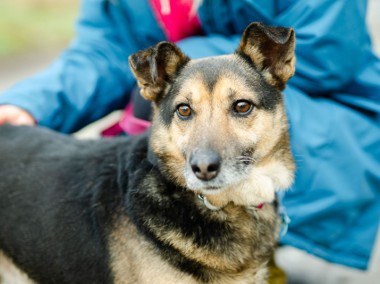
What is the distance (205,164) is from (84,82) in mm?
1679

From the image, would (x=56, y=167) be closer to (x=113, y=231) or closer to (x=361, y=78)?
(x=113, y=231)

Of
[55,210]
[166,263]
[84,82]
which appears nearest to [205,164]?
[166,263]

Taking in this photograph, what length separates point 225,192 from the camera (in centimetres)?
Answer: 271

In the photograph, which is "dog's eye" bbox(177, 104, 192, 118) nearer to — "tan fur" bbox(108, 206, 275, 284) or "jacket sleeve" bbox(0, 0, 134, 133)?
"tan fur" bbox(108, 206, 275, 284)

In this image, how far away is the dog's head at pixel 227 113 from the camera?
8.30 feet

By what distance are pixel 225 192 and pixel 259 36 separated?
755 millimetres

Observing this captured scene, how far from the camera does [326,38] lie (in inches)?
131

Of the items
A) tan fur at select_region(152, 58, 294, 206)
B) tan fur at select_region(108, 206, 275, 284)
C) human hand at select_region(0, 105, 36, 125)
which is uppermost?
tan fur at select_region(152, 58, 294, 206)

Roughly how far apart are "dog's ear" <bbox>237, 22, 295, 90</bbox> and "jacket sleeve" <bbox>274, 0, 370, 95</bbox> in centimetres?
66

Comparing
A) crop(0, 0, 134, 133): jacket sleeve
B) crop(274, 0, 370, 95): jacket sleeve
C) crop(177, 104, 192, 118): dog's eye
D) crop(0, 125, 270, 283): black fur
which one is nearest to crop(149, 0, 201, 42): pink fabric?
crop(0, 0, 134, 133): jacket sleeve

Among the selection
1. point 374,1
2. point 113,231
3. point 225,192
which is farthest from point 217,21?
point 374,1

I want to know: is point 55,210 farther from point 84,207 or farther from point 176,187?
point 176,187

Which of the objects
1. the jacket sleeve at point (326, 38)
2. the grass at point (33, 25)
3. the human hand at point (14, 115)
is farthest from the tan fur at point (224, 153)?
the grass at point (33, 25)

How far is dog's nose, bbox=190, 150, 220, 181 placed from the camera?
7.91 feet
